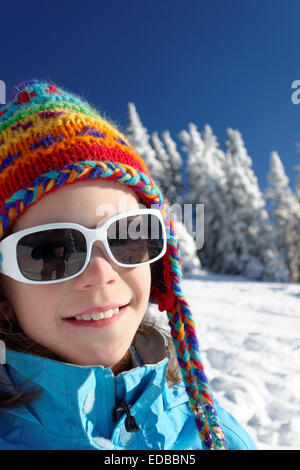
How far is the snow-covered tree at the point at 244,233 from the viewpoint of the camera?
30.5 metres

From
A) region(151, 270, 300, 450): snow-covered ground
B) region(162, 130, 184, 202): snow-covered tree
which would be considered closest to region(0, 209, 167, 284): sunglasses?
region(151, 270, 300, 450): snow-covered ground

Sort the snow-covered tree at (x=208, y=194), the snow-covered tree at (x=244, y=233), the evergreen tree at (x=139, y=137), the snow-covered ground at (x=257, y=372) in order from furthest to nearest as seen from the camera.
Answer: the snow-covered tree at (x=208, y=194) → the snow-covered tree at (x=244, y=233) → the evergreen tree at (x=139, y=137) → the snow-covered ground at (x=257, y=372)

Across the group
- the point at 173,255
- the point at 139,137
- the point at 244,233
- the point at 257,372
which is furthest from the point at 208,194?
the point at 173,255

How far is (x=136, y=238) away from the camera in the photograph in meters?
1.62

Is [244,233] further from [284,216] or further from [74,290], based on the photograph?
[74,290]

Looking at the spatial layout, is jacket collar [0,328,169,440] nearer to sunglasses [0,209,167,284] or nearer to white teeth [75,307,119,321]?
white teeth [75,307,119,321]

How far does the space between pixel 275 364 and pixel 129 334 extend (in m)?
3.36

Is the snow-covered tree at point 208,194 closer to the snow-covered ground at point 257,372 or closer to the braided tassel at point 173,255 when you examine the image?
the snow-covered ground at point 257,372

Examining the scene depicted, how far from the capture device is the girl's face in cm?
139

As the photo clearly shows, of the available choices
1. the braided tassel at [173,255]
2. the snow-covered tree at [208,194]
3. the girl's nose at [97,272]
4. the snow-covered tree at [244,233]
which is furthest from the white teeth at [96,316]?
the snow-covered tree at [208,194]

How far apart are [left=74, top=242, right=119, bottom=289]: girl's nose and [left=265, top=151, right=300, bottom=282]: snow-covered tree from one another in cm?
3241

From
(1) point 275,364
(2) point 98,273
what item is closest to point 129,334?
(2) point 98,273

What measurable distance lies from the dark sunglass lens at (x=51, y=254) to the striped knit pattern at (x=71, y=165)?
169 millimetres
